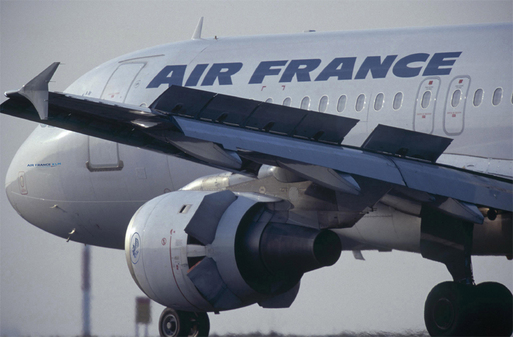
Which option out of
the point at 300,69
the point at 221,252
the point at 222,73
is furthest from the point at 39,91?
the point at 222,73

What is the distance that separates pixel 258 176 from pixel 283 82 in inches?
125

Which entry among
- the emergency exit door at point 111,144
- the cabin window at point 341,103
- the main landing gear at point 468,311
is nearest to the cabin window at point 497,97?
the cabin window at point 341,103

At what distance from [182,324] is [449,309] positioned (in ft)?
14.5

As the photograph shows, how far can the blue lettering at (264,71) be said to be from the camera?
456 inches

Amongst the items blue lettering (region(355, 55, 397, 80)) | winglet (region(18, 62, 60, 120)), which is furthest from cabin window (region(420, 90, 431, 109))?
winglet (region(18, 62, 60, 120))

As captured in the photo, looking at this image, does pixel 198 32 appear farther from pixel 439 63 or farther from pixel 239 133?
pixel 239 133

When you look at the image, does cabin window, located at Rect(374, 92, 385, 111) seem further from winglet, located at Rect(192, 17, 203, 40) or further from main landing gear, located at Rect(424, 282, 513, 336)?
winglet, located at Rect(192, 17, 203, 40)

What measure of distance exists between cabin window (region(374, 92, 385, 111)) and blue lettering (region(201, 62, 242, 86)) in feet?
8.71

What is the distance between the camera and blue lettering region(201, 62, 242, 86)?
11.9 metres

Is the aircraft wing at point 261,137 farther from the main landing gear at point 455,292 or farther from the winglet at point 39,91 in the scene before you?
the main landing gear at point 455,292

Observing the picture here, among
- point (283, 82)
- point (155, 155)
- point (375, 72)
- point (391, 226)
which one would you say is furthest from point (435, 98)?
point (155, 155)

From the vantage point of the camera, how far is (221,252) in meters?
8.48

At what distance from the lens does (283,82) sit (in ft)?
37.3

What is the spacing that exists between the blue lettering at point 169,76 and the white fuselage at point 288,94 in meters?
0.02
